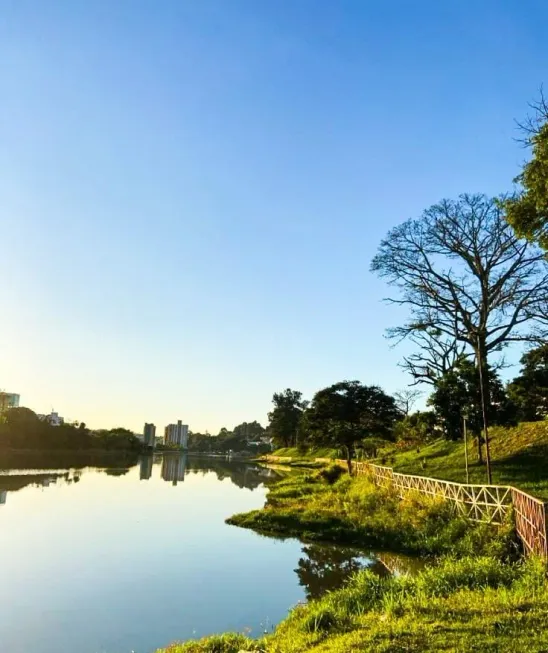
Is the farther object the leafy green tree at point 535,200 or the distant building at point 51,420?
the distant building at point 51,420

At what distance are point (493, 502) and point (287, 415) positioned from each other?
95485mm

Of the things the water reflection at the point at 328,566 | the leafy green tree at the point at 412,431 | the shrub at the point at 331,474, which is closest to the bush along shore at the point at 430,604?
the water reflection at the point at 328,566

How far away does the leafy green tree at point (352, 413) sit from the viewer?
1849 inches

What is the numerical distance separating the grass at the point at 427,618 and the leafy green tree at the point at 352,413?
35.1m

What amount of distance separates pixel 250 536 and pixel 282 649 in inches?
631

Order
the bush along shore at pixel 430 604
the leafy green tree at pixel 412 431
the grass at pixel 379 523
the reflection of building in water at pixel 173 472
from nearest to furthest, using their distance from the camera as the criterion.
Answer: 1. the bush along shore at pixel 430 604
2. the grass at pixel 379 523
3. the leafy green tree at pixel 412 431
4. the reflection of building in water at pixel 173 472

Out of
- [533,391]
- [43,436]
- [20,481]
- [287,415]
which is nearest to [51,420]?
[43,436]

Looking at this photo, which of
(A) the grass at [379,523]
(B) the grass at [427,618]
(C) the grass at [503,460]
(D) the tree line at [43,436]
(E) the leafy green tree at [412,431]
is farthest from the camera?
(D) the tree line at [43,436]

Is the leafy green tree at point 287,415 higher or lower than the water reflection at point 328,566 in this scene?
higher

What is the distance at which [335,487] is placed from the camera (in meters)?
33.8

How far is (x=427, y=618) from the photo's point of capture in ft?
24.6

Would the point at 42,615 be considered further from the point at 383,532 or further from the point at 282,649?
the point at 383,532

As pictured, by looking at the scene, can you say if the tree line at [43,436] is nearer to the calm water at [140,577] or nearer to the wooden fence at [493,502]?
the calm water at [140,577]

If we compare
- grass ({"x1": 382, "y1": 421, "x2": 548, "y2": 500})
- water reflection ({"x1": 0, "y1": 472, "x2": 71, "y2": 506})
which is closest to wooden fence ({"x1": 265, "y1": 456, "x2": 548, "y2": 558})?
grass ({"x1": 382, "y1": 421, "x2": 548, "y2": 500})
